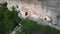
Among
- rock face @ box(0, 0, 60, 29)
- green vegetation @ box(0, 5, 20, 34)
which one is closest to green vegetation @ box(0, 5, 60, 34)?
green vegetation @ box(0, 5, 20, 34)

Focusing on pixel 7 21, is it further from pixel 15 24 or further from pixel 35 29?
pixel 35 29

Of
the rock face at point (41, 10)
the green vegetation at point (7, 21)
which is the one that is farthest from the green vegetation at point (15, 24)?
the rock face at point (41, 10)

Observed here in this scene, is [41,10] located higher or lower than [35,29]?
higher

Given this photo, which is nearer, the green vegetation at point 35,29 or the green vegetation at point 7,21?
the green vegetation at point 35,29

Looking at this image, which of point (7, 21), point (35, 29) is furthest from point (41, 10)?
point (7, 21)

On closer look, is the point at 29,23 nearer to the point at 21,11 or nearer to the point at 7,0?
the point at 21,11

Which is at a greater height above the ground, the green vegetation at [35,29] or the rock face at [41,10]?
the rock face at [41,10]

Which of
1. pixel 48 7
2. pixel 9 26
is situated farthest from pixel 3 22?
pixel 48 7

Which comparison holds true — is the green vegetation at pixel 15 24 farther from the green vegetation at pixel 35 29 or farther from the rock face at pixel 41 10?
the rock face at pixel 41 10
